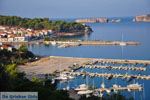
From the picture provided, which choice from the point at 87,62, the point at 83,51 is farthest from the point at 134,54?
the point at 87,62

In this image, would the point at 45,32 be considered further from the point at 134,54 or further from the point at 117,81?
the point at 117,81

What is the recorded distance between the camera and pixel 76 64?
543 inches

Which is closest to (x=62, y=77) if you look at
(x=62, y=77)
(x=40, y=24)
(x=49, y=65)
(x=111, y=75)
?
(x=62, y=77)

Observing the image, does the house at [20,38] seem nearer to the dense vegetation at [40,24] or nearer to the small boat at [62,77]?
the dense vegetation at [40,24]

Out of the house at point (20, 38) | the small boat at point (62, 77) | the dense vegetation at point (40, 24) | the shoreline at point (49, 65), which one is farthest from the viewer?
the dense vegetation at point (40, 24)

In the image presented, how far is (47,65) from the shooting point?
13641 mm

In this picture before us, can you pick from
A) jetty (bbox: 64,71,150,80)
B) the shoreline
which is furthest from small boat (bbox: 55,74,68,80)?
the shoreline

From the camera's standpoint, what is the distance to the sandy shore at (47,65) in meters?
12.4

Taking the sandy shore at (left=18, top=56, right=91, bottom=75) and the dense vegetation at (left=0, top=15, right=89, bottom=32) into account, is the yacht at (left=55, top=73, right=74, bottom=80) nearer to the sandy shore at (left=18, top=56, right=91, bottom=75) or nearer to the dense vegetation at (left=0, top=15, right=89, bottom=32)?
the sandy shore at (left=18, top=56, right=91, bottom=75)

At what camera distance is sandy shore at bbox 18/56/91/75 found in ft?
40.7

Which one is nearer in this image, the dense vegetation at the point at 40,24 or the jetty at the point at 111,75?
the jetty at the point at 111,75

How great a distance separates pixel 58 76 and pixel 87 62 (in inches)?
119

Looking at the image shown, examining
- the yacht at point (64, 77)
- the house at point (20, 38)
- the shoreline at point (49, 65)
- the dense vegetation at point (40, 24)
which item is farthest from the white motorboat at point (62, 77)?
the dense vegetation at point (40, 24)

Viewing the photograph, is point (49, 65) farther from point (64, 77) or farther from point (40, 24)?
point (40, 24)
